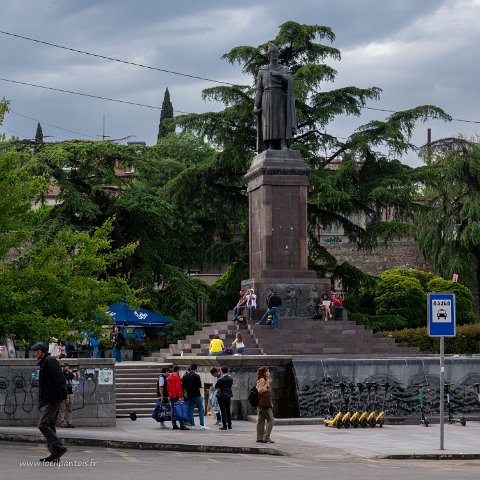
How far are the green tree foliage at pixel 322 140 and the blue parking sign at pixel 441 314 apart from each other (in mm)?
27859

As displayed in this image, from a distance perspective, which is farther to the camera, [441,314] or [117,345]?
[117,345]

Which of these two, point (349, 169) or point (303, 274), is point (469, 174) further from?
point (303, 274)

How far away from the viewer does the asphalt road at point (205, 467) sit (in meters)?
15.5

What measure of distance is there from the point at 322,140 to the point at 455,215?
472 inches

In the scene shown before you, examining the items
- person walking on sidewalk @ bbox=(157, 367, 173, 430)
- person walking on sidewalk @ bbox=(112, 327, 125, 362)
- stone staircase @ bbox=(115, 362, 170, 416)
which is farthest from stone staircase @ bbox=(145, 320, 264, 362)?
person walking on sidewalk @ bbox=(157, 367, 173, 430)

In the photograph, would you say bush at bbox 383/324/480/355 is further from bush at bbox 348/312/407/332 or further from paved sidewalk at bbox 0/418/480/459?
paved sidewalk at bbox 0/418/480/459

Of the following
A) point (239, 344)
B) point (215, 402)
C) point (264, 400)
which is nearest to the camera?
point (264, 400)

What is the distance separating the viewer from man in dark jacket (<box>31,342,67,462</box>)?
54.5 feet

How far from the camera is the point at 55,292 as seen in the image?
2698 cm

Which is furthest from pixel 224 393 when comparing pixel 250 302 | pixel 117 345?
pixel 117 345

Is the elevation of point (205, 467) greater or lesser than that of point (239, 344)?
lesser

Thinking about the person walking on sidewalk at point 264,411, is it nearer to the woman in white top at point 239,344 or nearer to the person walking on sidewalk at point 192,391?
the person walking on sidewalk at point 192,391

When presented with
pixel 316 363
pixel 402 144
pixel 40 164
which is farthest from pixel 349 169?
pixel 316 363

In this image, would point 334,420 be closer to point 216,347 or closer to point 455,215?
point 216,347
